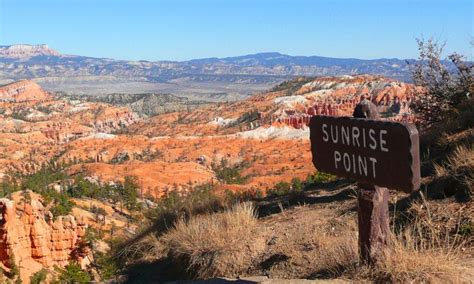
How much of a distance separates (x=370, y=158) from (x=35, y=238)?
27.0 meters

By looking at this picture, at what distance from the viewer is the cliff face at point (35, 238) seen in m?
26.0

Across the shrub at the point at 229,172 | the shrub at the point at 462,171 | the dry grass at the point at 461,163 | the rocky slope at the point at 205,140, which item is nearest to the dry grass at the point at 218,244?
the shrub at the point at 462,171

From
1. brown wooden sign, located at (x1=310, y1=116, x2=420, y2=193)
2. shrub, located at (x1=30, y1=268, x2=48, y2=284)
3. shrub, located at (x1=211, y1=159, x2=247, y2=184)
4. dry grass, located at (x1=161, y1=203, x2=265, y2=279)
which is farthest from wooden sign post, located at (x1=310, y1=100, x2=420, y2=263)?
shrub, located at (x1=211, y1=159, x2=247, y2=184)

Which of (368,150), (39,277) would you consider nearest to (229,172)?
(39,277)

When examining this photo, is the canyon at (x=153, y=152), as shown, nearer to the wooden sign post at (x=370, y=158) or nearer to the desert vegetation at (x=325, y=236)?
the desert vegetation at (x=325, y=236)

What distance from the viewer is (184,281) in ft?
19.5

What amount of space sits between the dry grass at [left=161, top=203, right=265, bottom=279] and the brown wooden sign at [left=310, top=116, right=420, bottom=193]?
Answer: 1.91 meters

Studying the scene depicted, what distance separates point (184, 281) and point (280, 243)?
3.85 feet

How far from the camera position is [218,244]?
20.0 ft

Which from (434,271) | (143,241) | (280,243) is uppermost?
(434,271)

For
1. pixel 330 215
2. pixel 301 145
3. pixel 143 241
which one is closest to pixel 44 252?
pixel 143 241

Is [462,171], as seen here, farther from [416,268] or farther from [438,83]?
[438,83]

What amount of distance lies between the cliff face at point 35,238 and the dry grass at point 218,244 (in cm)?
2043

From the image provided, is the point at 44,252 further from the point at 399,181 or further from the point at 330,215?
the point at 399,181
